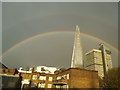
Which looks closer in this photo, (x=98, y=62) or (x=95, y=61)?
(x=95, y=61)

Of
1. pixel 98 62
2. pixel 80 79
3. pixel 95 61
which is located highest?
pixel 80 79

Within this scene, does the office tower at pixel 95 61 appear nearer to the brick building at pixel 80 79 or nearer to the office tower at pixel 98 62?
the office tower at pixel 98 62

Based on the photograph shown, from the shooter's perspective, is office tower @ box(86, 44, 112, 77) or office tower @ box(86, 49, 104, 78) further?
office tower @ box(86, 44, 112, 77)

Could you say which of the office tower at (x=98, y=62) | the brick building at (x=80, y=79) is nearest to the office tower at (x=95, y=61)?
the office tower at (x=98, y=62)

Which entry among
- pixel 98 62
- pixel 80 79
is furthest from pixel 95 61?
pixel 80 79

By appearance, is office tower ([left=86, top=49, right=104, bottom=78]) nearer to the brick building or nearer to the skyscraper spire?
the skyscraper spire

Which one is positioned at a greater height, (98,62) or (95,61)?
(95,61)

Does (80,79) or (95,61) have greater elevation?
(80,79)

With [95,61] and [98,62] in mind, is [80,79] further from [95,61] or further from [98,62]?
[98,62]

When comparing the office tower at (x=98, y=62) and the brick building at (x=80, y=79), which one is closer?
the brick building at (x=80, y=79)

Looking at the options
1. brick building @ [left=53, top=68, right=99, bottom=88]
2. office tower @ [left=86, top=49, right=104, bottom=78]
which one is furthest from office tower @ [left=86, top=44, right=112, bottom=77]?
brick building @ [left=53, top=68, right=99, bottom=88]

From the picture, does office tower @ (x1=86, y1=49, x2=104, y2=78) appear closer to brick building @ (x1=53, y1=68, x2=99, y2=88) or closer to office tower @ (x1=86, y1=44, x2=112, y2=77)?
office tower @ (x1=86, y1=44, x2=112, y2=77)

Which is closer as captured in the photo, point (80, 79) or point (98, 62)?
point (80, 79)

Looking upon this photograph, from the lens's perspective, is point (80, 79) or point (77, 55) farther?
point (77, 55)
